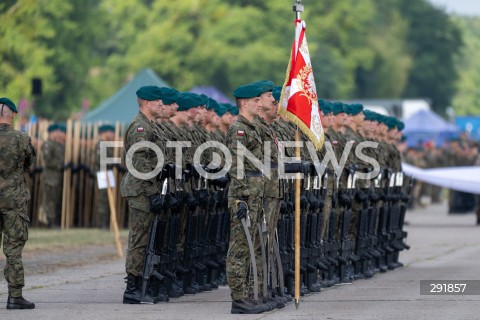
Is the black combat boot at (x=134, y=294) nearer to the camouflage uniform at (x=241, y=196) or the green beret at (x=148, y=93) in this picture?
the camouflage uniform at (x=241, y=196)

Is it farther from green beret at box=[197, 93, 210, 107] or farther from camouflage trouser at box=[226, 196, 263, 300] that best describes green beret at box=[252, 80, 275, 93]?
green beret at box=[197, 93, 210, 107]

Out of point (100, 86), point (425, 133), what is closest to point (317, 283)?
point (425, 133)

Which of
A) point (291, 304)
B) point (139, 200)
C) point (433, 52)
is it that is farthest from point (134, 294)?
point (433, 52)

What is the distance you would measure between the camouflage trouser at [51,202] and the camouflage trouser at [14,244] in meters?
15.7

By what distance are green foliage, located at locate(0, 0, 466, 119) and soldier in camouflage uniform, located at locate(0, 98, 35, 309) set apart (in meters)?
31.6

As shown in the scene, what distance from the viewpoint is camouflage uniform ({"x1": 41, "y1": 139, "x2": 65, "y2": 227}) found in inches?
1193

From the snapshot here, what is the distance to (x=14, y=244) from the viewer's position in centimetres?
1463

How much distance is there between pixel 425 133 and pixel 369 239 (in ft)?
132

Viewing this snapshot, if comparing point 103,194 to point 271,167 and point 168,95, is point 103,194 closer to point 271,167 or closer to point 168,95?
point 168,95

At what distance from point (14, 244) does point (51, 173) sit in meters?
15.9

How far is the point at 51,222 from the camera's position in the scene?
30578mm

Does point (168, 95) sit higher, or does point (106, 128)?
point (106, 128)

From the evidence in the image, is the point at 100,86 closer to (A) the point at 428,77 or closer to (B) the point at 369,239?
(A) the point at 428,77

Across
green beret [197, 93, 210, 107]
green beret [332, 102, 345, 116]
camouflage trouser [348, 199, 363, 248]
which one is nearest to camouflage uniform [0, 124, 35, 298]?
green beret [197, 93, 210, 107]
